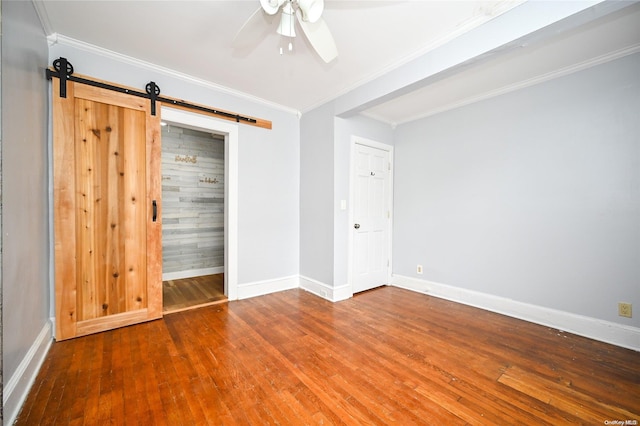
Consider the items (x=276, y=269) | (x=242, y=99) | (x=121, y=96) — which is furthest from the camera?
(x=276, y=269)

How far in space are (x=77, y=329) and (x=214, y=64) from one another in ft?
9.39

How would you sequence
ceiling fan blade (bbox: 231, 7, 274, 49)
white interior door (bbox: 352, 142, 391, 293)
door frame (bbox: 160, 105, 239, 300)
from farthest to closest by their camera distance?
white interior door (bbox: 352, 142, 391, 293) < door frame (bbox: 160, 105, 239, 300) < ceiling fan blade (bbox: 231, 7, 274, 49)

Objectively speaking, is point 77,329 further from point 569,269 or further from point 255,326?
point 569,269

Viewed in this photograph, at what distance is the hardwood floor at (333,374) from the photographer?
154 cm

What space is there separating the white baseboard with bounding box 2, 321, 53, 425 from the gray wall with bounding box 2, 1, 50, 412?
1.9 inches

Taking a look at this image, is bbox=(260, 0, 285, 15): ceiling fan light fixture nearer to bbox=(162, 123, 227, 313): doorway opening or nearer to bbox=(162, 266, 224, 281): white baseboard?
bbox=(162, 123, 227, 313): doorway opening

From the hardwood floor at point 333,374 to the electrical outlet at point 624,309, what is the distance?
0.32 meters

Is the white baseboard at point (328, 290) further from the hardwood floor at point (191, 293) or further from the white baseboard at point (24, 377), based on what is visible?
the white baseboard at point (24, 377)

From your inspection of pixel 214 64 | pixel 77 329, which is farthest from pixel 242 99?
pixel 77 329

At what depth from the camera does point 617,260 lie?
238 cm

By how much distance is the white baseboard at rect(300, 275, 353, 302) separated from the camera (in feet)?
11.1

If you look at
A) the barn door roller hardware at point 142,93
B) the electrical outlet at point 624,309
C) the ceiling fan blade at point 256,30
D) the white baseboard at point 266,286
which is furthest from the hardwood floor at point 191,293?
the electrical outlet at point 624,309

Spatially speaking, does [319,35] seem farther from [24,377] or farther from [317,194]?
A: [24,377]

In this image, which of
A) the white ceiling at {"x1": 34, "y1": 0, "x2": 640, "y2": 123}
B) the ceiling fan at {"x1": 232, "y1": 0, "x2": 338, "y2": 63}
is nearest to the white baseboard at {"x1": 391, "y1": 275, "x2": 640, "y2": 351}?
the white ceiling at {"x1": 34, "y1": 0, "x2": 640, "y2": 123}
